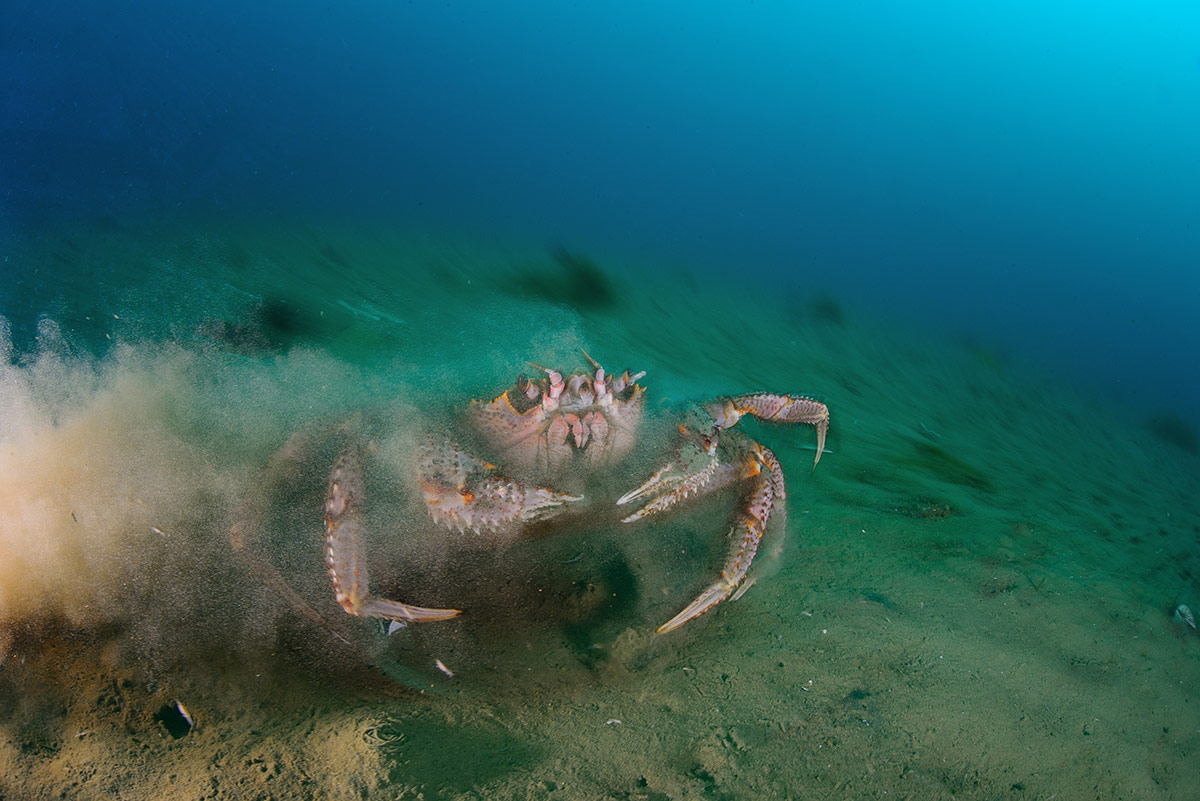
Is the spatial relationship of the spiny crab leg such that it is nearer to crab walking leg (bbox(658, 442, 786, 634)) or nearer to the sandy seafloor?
the sandy seafloor

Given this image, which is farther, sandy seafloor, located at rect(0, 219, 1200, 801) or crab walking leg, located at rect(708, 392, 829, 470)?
crab walking leg, located at rect(708, 392, 829, 470)

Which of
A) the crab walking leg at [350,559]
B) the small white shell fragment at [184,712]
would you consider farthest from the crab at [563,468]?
the small white shell fragment at [184,712]

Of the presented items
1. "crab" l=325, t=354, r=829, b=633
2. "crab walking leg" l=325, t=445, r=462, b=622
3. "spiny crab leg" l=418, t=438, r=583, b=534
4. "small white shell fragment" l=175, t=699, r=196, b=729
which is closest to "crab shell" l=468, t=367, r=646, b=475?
"crab" l=325, t=354, r=829, b=633

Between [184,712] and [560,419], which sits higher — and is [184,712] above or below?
below

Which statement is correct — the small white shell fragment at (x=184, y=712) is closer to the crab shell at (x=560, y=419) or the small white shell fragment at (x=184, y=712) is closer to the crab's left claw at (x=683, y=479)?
the crab shell at (x=560, y=419)

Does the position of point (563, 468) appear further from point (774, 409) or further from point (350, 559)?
point (774, 409)

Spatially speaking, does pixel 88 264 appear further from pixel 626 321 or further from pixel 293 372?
pixel 626 321

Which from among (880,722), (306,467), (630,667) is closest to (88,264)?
(306,467)

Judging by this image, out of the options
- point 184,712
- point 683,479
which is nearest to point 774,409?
point 683,479
